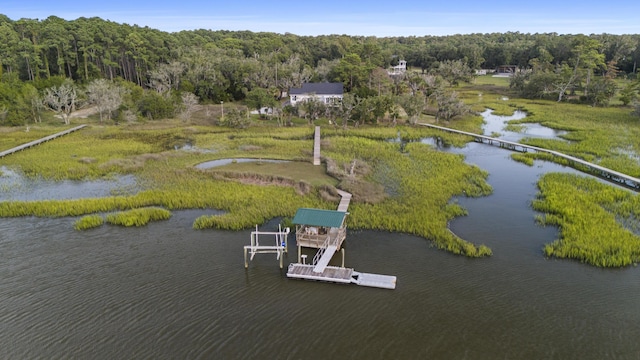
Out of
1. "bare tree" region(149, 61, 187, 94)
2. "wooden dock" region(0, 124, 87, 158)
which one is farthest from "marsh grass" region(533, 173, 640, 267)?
"bare tree" region(149, 61, 187, 94)

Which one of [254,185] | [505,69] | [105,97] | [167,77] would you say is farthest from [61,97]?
[505,69]

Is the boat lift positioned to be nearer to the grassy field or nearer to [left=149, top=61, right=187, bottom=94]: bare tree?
the grassy field

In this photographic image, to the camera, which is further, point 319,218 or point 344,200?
point 344,200

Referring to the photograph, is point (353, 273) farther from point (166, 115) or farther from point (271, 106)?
point (166, 115)

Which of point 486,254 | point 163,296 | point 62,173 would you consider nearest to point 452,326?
point 486,254

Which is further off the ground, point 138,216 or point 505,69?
point 505,69

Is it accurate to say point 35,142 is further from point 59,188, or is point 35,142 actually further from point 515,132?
point 515,132

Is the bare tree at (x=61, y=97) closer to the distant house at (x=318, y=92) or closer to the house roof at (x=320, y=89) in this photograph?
the distant house at (x=318, y=92)
